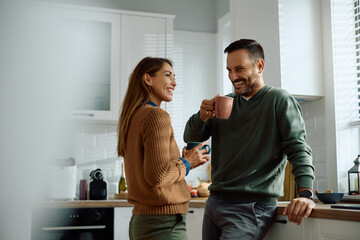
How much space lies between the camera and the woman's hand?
6.01 ft

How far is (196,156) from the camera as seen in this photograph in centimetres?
184

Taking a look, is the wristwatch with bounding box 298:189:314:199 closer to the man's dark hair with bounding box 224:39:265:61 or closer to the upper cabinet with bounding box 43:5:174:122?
the man's dark hair with bounding box 224:39:265:61

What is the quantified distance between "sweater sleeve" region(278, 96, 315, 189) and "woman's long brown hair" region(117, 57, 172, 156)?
0.51m

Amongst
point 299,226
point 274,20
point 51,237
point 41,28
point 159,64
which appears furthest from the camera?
point 41,28

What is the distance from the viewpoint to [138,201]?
1.75m

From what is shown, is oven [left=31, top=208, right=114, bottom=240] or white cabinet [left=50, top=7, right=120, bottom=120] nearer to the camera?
oven [left=31, top=208, right=114, bottom=240]

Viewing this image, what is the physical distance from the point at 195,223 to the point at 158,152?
1.37 metres

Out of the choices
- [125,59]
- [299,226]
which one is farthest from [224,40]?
[299,226]

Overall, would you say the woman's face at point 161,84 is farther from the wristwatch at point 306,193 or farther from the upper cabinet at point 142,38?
the upper cabinet at point 142,38

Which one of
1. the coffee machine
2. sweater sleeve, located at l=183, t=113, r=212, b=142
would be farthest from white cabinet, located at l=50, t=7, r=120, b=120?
sweater sleeve, located at l=183, t=113, r=212, b=142

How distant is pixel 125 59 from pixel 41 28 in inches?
28.9

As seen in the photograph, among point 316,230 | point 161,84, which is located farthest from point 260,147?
point 161,84

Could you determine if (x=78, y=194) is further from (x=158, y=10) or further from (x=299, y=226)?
(x=299, y=226)

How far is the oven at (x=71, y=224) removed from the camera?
330 cm
